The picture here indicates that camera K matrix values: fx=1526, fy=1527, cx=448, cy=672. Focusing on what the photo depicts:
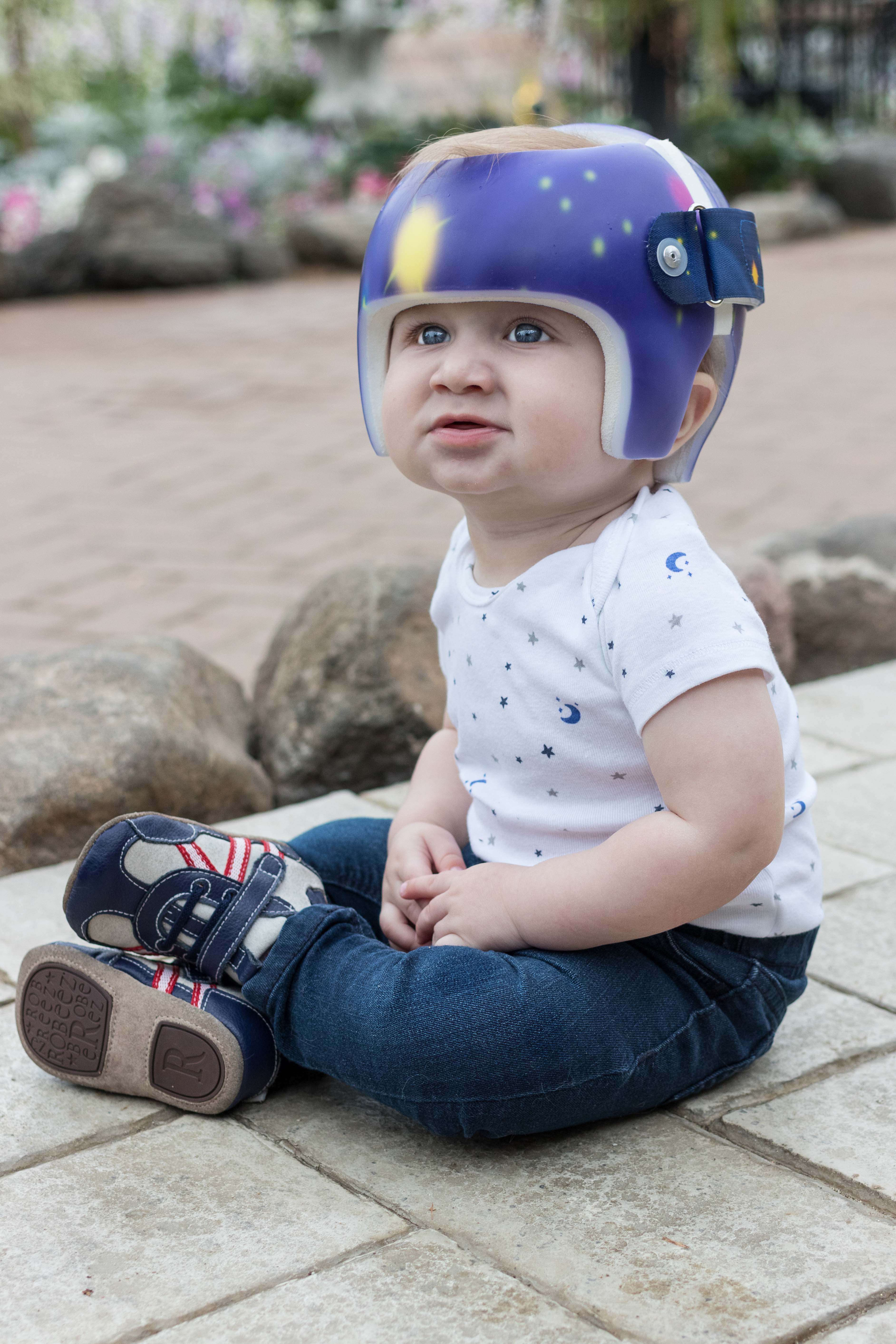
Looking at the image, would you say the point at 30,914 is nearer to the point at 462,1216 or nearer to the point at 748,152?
the point at 462,1216

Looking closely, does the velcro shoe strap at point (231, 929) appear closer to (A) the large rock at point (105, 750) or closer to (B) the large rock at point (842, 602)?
(A) the large rock at point (105, 750)

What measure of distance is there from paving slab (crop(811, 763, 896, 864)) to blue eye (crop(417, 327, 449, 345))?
46.8 inches

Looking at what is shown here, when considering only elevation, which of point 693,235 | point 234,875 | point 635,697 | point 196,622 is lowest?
point 196,622

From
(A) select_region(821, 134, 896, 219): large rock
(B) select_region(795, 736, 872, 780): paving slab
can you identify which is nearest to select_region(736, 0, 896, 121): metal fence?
(A) select_region(821, 134, 896, 219): large rock

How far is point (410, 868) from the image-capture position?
1.84m

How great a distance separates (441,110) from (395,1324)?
1469cm

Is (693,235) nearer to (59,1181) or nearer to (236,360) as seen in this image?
(59,1181)

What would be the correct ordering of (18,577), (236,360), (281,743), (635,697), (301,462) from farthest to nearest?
1. (236,360)
2. (301,462)
3. (18,577)
4. (281,743)
5. (635,697)

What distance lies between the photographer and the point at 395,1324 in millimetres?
1335

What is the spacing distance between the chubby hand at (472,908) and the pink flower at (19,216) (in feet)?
32.7

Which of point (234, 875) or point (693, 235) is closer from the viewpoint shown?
point (693, 235)

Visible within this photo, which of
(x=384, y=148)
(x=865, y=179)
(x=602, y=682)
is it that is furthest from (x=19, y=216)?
(x=602, y=682)

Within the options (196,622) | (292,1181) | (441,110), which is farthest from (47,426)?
(441,110)

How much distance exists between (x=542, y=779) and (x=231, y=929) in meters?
0.39
